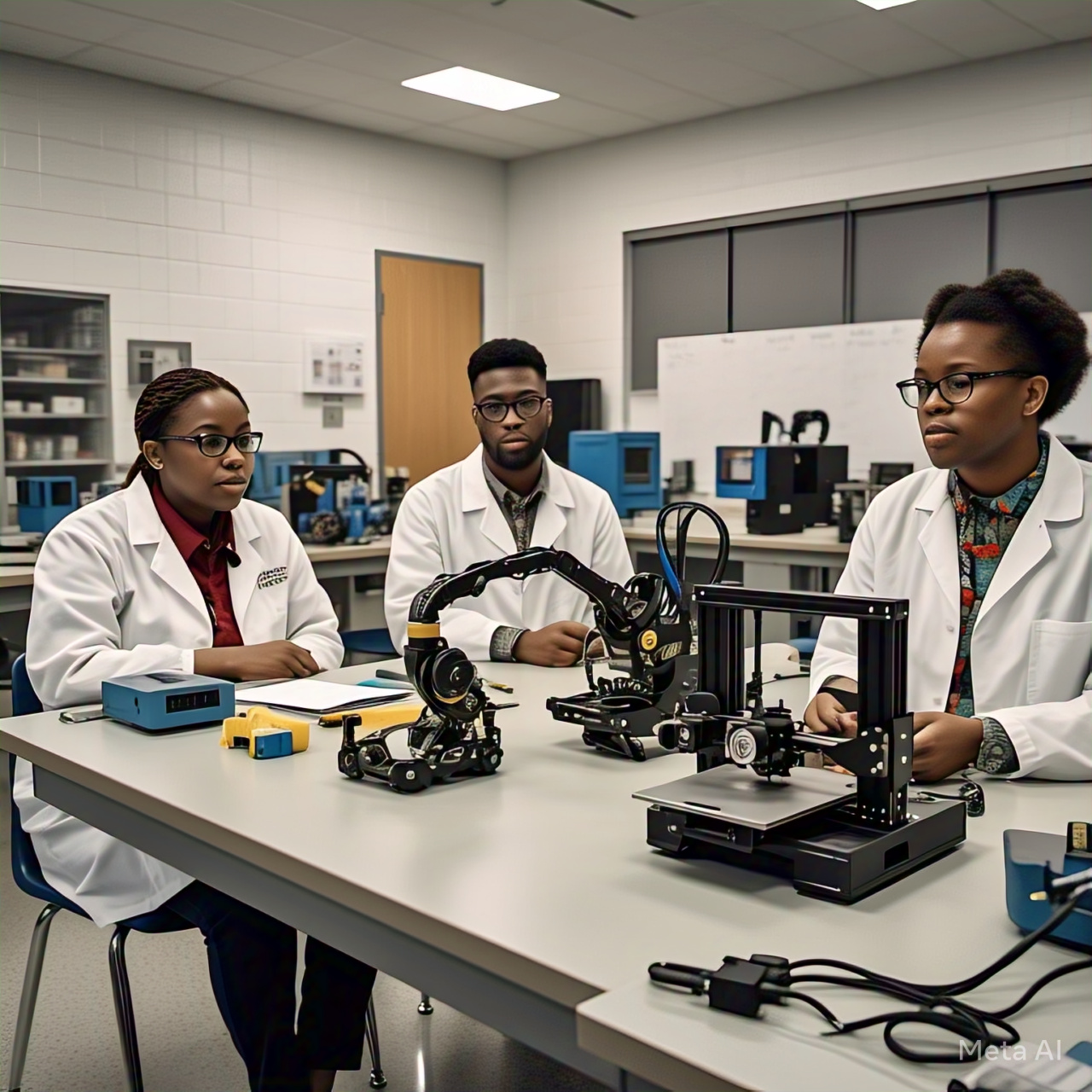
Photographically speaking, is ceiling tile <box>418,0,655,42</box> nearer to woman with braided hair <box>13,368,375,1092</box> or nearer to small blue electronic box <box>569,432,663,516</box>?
small blue electronic box <box>569,432,663,516</box>

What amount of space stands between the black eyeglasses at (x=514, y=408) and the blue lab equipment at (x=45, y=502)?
273 cm

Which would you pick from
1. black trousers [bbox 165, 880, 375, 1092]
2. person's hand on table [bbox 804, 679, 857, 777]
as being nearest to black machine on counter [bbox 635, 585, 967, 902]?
person's hand on table [bbox 804, 679, 857, 777]

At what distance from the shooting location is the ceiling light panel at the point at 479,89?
18.2 ft

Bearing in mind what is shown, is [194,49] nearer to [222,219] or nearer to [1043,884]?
[222,219]

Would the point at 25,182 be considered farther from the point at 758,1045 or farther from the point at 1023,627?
the point at 758,1045

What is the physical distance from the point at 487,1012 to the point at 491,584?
1.70 m

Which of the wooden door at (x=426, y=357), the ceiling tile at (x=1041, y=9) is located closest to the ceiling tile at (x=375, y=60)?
the wooden door at (x=426, y=357)

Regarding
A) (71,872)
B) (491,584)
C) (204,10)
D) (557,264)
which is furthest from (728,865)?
(557,264)

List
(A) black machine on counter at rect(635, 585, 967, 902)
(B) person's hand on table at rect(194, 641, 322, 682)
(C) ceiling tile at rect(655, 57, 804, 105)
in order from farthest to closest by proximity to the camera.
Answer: (C) ceiling tile at rect(655, 57, 804, 105)
(B) person's hand on table at rect(194, 641, 322, 682)
(A) black machine on counter at rect(635, 585, 967, 902)

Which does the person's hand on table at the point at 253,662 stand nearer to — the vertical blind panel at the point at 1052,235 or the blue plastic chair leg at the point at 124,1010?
the blue plastic chair leg at the point at 124,1010

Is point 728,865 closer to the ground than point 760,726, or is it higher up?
closer to the ground

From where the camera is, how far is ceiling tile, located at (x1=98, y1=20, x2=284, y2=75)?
16.0ft

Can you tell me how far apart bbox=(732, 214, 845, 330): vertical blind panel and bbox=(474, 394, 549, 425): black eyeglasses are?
375 cm

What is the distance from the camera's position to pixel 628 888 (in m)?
1.10
